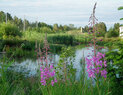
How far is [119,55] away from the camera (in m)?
4.26

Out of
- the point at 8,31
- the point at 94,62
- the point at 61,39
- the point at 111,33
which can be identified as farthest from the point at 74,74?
the point at 111,33

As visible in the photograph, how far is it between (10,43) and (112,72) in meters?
12.5

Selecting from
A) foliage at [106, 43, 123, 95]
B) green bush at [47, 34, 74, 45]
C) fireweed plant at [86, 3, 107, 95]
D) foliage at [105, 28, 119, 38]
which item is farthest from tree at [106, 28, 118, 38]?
fireweed plant at [86, 3, 107, 95]

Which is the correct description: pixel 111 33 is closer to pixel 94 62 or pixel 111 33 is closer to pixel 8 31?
pixel 8 31

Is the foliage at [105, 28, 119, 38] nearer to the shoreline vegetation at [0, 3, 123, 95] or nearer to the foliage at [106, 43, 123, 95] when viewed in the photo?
the shoreline vegetation at [0, 3, 123, 95]

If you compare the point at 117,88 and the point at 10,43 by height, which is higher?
→ the point at 10,43

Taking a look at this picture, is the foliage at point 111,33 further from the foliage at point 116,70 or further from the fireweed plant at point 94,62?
the fireweed plant at point 94,62

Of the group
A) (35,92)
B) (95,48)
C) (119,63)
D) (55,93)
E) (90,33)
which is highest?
(90,33)

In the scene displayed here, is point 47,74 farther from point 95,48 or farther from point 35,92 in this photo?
point 35,92

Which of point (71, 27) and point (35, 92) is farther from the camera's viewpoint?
point (71, 27)

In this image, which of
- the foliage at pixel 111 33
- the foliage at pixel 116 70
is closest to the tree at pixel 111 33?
the foliage at pixel 111 33

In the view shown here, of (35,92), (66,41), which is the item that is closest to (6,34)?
(66,41)

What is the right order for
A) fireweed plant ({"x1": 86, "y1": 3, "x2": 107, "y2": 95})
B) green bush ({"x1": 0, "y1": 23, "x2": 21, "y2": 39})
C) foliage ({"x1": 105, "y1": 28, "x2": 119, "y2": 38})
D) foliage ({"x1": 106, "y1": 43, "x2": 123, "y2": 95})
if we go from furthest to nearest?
foliage ({"x1": 105, "y1": 28, "x2": 119, "y2": 38})
green bush ({"x1": 0, "y1": 23, "x2": 21, "y2": 39})
foliage ({"x1": 106, "y1": 43, "x2": 123, "y2": 95})
fireweed plant ({"x1": 86, "y1": 3, "x2": 107, "y2": 95})

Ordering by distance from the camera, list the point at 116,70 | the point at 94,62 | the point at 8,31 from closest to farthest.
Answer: the point at 94,62 → the point at 116,70 → the point at 8,31
